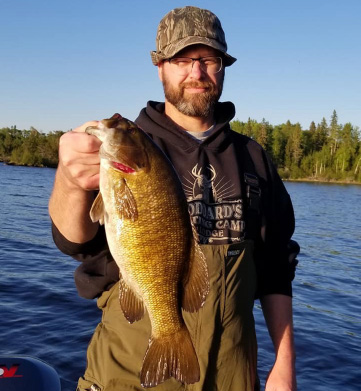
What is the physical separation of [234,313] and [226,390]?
46 cm

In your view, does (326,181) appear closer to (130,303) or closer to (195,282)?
(195,282)

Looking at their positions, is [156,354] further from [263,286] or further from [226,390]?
[263,286]

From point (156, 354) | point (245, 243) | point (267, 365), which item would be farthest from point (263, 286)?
point (267, 365)

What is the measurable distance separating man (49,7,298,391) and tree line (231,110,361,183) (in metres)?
93.8

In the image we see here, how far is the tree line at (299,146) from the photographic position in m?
81.0

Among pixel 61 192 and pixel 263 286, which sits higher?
pixel 61 192

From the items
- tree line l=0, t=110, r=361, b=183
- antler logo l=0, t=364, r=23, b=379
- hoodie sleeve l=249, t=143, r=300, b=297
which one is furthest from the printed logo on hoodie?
tree line l=0, t=110, r=361, b=183

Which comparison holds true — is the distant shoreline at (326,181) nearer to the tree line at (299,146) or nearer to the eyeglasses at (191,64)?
the tree line at (299,146)

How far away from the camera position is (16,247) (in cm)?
1430

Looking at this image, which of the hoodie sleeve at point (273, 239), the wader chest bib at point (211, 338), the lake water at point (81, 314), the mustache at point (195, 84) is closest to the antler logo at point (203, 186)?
the wader chest bib at point (211, 338)

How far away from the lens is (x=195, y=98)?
3.14 meters

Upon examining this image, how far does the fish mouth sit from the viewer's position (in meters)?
2.24

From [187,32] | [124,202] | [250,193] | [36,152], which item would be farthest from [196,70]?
[36,152]

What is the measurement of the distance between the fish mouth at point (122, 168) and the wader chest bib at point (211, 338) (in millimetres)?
834
